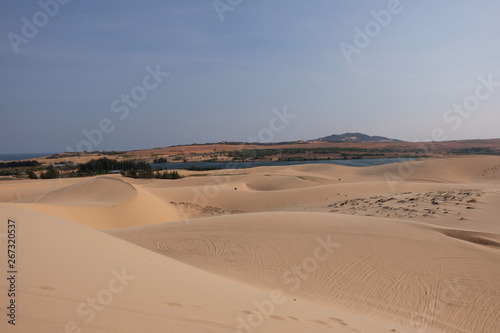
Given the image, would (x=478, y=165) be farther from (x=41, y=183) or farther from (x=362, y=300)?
(x=41, y=183)

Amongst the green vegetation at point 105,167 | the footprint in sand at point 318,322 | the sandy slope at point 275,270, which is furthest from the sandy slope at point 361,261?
the green vegetation at point 105,167

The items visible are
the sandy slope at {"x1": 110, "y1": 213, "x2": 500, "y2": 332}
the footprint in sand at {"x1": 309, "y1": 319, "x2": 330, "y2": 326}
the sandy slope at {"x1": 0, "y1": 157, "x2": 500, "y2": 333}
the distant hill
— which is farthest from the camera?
the distant hill

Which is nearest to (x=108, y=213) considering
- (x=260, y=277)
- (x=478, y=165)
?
(x=260, y=277)

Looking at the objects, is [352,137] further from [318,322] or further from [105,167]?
[318,322]

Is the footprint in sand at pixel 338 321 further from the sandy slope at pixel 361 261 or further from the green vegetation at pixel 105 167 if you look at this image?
the green vegetation at pixel 105 167

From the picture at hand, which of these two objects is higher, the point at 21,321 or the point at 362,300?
the point at 21,321

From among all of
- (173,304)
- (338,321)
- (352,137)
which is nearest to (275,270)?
(338,321)

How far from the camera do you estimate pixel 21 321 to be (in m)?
2.83

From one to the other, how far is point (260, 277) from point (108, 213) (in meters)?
11.1

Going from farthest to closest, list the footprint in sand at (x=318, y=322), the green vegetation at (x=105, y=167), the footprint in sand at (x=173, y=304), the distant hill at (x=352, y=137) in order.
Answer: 1. the distant hill at (x=352, y=137)
2. the green vegetation at (x=105, y=167)
3. the footprint in sand at (x=318, y=322)
4. the footprint in sand at (x=173, y=304)

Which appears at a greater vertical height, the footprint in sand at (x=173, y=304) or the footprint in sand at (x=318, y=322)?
the footprint in sand at (x=173, y=304)

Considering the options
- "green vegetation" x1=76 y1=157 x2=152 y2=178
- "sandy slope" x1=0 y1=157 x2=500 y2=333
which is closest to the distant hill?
"green vegetation" x1=76 y1=157 x2=152 y2=178

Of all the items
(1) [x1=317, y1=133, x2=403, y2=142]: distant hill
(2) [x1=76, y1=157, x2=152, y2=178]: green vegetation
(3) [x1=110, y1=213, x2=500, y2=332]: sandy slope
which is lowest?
(3) [x1=110, y1=213, x2=500, y2=332]: sandy slope

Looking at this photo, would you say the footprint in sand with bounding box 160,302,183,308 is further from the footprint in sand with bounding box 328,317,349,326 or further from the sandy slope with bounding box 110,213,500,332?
the sandy slope with bounding box 110,213,500,332
